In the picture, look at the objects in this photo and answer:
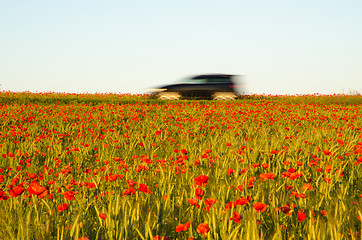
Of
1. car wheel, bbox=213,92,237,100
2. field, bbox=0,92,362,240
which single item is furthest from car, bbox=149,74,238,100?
field, bbox=0,92,362,240

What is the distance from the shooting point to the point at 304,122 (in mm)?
8242

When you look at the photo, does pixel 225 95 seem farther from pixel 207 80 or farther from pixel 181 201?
pixel 181 201

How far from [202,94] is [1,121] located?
1313 centimetres

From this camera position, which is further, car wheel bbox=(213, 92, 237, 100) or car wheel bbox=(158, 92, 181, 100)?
car wheel bbox=(158, 92, 181, 100)

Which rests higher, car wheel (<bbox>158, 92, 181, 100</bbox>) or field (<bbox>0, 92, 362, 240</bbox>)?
car wheel (<bbox>158, 92, 181, 100</bbox>)

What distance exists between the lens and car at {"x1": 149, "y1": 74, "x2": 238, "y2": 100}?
1878 centimetres

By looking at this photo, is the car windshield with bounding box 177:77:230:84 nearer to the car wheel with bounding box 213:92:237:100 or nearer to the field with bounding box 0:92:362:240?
the car wheel with bounding box 213:92:237:100

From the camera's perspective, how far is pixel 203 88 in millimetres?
19094

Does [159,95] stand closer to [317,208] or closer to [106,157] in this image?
[106,157]

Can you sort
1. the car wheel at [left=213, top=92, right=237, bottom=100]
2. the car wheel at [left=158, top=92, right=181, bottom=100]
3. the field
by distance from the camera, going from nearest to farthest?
the field
the car wheel at [left=213, top=92, right=237, bottom=100]
the car wheel at [left=158, top=92, right=181, bottom=100]

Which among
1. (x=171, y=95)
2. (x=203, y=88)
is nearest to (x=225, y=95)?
(x=203, y=88)

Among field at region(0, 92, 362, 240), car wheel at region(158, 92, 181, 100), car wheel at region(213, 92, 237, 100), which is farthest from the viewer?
car wheel at region(158, 92, 181, 100)

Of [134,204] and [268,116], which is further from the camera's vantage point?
[268,116]

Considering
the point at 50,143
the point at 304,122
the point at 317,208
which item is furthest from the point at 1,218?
the point at 304,122
